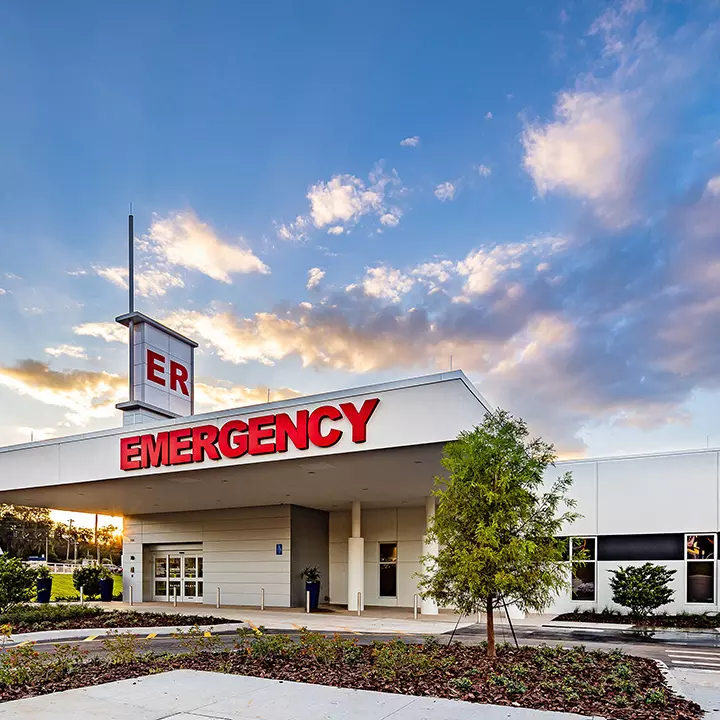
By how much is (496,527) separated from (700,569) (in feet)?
45.2

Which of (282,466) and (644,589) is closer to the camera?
(282,466)

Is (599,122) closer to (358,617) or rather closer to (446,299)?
(446,299)

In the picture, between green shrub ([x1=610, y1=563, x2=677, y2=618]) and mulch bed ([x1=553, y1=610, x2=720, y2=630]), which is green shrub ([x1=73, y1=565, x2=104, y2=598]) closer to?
mulch bed ([x1=553, y1=610, x2=720, y2=630])

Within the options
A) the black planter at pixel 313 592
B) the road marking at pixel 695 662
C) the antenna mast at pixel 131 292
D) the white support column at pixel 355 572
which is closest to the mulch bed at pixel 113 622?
the white support column at pixel 355 572

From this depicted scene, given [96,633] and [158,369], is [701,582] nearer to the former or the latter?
[96,633]

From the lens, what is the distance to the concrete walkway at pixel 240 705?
7652 mm

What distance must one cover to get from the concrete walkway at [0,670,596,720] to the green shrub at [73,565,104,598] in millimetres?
24220

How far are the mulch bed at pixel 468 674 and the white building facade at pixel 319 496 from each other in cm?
537

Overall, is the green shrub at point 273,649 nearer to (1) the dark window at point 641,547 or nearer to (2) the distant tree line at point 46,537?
(1) the dark window at point 641,547

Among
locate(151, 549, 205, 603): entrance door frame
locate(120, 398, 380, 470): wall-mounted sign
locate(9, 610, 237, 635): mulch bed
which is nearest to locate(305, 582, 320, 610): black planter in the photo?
locate(9, 610, 237, 635): mulch bed

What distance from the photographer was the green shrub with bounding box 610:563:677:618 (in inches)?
801

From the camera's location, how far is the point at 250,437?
1759 cm

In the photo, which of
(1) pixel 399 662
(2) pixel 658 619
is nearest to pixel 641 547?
(2) pixel 658 619

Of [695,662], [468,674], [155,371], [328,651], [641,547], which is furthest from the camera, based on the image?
[155,371]
